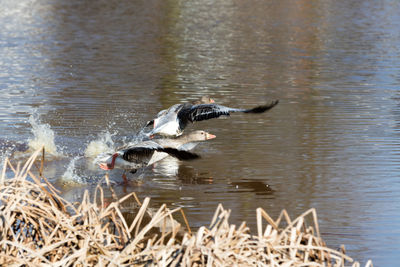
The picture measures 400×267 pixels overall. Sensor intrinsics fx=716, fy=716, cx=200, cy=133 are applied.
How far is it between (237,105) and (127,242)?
912 centimetres

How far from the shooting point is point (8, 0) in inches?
1661

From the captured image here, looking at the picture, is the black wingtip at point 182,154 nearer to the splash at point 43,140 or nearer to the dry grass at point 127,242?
the dry grass at point 127,242

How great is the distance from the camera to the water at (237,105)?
8.68m

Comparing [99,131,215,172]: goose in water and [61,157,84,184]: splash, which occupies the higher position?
[99,131,215,172]: goose in water

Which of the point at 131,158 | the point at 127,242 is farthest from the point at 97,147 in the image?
the point at 127,242

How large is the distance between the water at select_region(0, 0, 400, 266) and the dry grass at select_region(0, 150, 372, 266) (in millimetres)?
1913

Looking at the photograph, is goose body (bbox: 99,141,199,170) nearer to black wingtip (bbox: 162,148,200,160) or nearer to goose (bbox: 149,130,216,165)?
goose (bbox: 149,130,216,165)

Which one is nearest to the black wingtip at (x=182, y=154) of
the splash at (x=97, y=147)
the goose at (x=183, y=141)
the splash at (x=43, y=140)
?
the goose at (x=183, y=141)

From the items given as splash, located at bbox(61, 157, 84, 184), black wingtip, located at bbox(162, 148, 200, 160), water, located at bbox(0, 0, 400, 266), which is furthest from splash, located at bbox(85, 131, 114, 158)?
black wingtip, located at bbox(162, 148, 200, 160)

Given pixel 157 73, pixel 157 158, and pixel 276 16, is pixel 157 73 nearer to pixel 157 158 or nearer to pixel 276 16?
pixel 157 158

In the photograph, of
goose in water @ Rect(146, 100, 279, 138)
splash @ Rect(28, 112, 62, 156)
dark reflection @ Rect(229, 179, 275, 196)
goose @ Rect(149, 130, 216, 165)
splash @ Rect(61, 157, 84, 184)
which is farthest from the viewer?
goose in water @ Rect(146, 100, 279, 138)

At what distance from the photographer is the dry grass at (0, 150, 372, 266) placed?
16.2ft

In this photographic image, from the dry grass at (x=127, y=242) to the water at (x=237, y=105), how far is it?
191cm

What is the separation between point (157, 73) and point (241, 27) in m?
12.6
